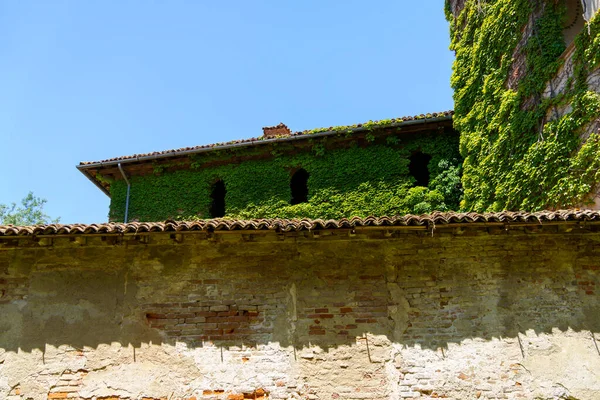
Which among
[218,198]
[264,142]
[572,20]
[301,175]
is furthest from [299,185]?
[572,20]

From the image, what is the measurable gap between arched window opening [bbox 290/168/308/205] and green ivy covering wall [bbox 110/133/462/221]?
461mm

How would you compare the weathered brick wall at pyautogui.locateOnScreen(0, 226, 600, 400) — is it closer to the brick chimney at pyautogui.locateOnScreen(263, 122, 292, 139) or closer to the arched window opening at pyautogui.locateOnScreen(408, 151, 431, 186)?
the arched window opening at pyautogui.locateOnScreen(408, 151, 431, 186)

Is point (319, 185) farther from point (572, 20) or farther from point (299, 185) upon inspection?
point (572, 20)

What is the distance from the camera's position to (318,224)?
7379 millimetres

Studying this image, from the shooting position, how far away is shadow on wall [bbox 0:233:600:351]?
7.52 metres

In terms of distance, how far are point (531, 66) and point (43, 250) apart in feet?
33.1

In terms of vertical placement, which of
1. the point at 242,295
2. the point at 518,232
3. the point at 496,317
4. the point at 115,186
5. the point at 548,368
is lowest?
the point at 548,368

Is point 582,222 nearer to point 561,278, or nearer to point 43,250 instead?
point 561,278

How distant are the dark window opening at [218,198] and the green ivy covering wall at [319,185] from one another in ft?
0.94

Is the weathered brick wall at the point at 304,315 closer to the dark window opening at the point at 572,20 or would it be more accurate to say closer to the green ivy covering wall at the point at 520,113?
the green ivy covering wall at the point at 520,113

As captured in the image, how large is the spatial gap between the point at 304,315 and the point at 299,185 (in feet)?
30.9

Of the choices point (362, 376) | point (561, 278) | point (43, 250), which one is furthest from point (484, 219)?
point (43, 250)

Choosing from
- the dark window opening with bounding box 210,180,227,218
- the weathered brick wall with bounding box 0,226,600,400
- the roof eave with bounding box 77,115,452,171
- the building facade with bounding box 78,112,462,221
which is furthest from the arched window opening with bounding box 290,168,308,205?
the weathered brick wall with bounding box 0,226,600,400

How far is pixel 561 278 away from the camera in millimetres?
7660
